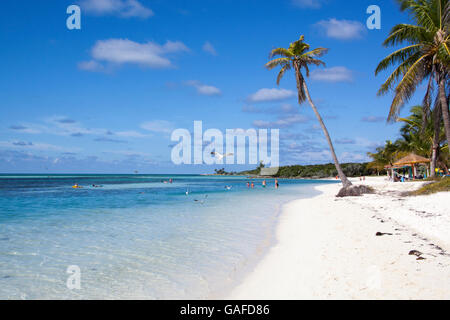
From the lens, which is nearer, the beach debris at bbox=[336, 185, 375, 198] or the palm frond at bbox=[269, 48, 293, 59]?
the beach debris at bbox=[336, 185, 375, 198]

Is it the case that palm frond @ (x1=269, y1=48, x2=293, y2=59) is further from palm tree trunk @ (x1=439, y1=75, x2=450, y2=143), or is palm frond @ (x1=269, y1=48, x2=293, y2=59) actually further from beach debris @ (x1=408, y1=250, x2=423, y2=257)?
beach debris @ (x1=408, y1=250, x2=423, y2=257)

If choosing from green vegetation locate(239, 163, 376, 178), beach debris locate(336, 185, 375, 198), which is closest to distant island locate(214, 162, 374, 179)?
green vegetation locate(239, 163, 376, 178)

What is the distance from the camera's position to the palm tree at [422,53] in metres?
13.8

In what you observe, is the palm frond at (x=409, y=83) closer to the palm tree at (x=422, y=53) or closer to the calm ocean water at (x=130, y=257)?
the palm tree at (x=422, y=53)

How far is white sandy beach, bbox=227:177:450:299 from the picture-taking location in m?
4.03

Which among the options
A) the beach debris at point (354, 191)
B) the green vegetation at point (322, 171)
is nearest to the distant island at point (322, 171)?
the green vegetation at point (322, 171)

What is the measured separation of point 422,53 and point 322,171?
91.3 m

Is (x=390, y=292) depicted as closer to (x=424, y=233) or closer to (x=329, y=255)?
(x=329, y=255)

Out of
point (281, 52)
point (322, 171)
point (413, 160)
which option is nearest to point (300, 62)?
point (281, 52)

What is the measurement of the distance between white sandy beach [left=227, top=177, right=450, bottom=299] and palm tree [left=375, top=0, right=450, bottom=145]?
759 centimetres

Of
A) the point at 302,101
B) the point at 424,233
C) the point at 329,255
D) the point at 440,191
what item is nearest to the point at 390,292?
the point at 329,255

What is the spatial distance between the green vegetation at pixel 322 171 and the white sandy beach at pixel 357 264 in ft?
251

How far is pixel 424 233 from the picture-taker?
23.6 feet

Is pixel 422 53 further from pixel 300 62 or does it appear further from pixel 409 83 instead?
pixel 300 62
